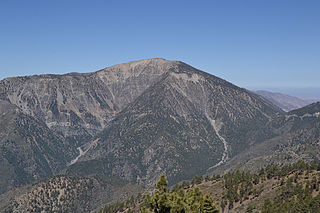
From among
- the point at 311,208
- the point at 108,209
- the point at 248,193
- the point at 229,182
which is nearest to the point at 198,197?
the point at 311,208

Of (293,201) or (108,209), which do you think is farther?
(108,209)

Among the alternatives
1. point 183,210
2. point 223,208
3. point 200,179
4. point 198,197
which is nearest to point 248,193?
point 223,208

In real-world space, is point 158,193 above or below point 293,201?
above

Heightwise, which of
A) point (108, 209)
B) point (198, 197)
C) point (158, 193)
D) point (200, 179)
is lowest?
point (108, 209)

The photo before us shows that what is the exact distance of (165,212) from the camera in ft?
158

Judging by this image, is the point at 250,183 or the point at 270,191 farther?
the point at 250,183

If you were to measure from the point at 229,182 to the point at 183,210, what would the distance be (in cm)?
10616

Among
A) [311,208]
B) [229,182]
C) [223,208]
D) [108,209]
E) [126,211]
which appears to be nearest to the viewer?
[311,208]

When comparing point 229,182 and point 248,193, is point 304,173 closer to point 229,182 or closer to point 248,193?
point 248,193

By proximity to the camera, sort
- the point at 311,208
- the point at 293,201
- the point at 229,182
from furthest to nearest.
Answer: the point at 229,182
the point at 293,201
the point at 311,208

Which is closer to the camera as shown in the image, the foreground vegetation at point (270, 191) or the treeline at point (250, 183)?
the foreground vegetation at point (270, 191)

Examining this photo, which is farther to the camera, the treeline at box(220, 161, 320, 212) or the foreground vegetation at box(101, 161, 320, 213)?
the treeline at box(220, 161, 320, 212)

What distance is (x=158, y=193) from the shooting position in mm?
48438

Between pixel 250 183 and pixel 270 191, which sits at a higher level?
pixel 250 183
